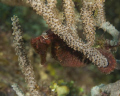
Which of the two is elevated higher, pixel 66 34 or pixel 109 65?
pixel 66 34

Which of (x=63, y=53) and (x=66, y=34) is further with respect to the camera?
(x=63, y=53)

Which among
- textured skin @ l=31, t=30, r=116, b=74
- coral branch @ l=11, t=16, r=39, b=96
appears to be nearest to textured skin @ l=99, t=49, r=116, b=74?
textured skin @ l=31, t=30, r=116, b=74

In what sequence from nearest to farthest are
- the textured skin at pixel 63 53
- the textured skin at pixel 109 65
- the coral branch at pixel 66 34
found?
the coral branch at pixel 66 34 < the textured skin at pixel 63 53 < the textured skin at pixel 109 65

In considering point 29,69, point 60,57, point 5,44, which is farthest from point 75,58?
point 5,44

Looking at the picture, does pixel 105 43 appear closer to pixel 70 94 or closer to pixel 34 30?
pixel 70 94

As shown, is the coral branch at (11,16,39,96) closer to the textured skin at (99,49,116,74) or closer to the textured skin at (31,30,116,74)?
the textured skin at (31,30,116,74)

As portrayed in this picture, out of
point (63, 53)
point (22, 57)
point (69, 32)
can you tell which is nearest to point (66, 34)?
point (69, 32)

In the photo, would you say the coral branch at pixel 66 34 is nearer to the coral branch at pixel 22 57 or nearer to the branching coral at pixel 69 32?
the branching coral at pixel 69 32

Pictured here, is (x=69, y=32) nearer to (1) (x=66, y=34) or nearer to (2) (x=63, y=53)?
(1) (x=66, y=34)

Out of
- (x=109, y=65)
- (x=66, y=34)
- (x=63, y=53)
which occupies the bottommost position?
(x=109, y=65)

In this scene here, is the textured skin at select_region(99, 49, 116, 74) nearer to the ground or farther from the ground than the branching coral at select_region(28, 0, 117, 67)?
nearer to the ground

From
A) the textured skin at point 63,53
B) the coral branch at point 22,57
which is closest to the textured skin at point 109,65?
the textured skin at point 63,53
